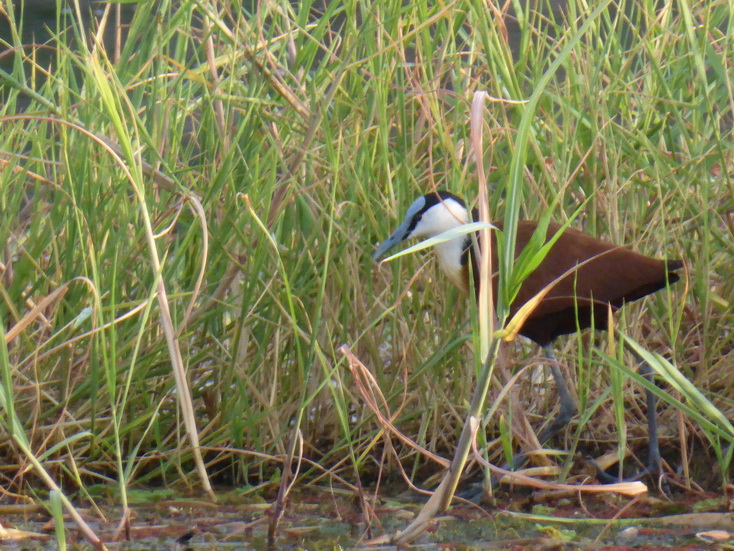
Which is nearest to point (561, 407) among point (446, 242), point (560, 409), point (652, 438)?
point (560, 409)

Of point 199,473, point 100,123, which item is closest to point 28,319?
point 199,473

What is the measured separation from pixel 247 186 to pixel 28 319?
784 mm

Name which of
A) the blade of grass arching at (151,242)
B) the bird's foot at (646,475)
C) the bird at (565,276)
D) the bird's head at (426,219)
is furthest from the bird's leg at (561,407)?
the blade of grass arching at (151,242)

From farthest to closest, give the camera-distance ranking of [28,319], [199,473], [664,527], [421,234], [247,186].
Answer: [421,234]
[247,186]
[199,473]
[664,527]
[28,319]

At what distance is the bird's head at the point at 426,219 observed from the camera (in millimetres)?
2963

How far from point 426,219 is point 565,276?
0.40 meters

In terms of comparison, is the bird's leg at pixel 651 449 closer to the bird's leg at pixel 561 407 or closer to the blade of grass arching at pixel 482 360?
the bird's leg at pixel 561 407

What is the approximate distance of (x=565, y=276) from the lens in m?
3.01

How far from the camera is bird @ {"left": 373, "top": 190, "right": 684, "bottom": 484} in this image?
2.84m

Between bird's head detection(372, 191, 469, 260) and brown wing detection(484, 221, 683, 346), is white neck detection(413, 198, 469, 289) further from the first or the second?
brown wing detection(484, 221, 683, 346)

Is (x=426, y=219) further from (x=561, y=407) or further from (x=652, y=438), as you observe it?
(x=652, y=438)

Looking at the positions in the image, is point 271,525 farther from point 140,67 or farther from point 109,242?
point 140,67

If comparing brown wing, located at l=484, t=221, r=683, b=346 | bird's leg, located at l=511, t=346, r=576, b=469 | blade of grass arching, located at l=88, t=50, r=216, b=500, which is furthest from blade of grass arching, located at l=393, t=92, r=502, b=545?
bird's leg, located at l=511, t=346, r=576, b=469

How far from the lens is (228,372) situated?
9.51 ft
